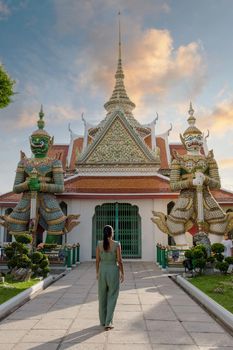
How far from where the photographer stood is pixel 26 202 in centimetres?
1472

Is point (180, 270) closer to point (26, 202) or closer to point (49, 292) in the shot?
point (49, 292)

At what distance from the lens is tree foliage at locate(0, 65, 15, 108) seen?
30.0ft

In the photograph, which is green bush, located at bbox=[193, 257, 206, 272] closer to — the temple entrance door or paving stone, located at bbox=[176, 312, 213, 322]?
paving stone, located at bbox=[176, 312, 213, 322]

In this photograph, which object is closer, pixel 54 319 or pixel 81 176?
pixel 54 319

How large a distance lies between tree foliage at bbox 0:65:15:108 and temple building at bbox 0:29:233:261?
→ 7.39 m

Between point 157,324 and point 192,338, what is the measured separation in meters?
0.79

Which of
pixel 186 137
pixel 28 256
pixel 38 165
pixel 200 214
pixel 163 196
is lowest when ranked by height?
pixel 28 256

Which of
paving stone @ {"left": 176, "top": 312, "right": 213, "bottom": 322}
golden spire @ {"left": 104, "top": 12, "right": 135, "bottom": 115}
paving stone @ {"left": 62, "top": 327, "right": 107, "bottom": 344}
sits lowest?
paving stone @ {"left": 176, "top": 312, "right": 213, "bottom": 322}

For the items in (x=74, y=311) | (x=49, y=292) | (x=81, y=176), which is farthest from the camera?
(x=81, y=176)

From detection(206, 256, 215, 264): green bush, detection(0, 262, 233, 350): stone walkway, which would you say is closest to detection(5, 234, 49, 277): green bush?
detection(0, 262, 233, 350): stone walkway

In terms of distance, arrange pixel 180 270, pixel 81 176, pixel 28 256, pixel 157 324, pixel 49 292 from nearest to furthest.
→ pixel 157 324 < pixel 49 292 < pixel 28 256 < pixel 180 270 < pixel 81 176

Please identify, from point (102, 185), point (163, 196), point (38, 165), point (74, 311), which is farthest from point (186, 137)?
point (74, 311)

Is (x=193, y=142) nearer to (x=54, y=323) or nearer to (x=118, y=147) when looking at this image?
(x=118, y=147)

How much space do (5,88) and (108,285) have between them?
6.28 meters
